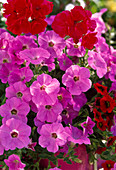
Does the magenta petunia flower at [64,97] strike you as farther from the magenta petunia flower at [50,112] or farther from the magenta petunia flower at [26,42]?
the magenta petunia flower at [26,42]

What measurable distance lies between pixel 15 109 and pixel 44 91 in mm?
91

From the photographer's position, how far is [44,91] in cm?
68

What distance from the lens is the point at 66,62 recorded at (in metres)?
0.80

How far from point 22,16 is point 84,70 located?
0.23 metres

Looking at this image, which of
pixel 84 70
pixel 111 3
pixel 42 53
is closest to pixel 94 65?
pixel 84 70

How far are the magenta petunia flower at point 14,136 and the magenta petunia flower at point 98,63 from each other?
11.3 inches

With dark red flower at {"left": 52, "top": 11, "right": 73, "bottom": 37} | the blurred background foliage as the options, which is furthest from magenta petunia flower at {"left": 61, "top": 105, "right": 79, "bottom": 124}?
the blurred background foliage

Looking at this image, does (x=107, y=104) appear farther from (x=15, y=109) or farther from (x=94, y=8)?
(x=94, y=8)

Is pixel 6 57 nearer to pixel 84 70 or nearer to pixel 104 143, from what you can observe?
pixel 84 70

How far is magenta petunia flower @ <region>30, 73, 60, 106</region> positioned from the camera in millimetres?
663

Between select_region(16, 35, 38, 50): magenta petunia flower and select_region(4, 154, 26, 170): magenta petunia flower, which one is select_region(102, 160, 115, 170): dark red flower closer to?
select_region(4, 154, 26, 170): magenta petunia flower

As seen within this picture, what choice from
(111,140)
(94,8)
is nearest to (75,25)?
(111,140)

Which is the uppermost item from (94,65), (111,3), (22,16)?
(22,16)

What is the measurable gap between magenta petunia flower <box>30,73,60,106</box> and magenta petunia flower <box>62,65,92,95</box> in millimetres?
56
